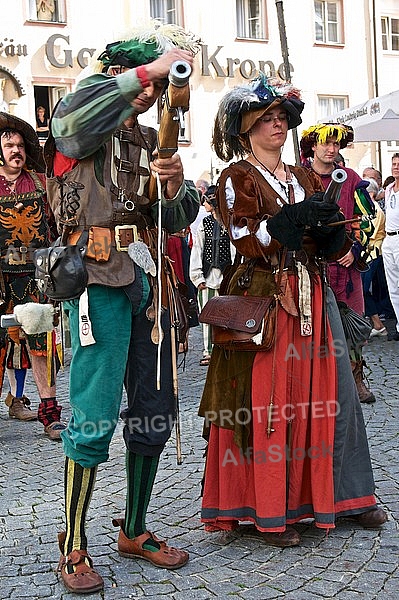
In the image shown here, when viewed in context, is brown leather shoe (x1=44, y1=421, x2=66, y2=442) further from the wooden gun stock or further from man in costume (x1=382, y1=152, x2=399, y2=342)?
man in costume (x1=382, y1=152, x2=399, y2=342)

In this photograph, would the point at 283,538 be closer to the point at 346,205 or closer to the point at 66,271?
the point at 66,271

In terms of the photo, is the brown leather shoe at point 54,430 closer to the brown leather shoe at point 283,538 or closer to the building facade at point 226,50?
the brown leather shoe at point 283,538

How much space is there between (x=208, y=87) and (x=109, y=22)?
2.82 m

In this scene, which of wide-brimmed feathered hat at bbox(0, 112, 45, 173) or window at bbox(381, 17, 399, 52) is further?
window at bbox(381, 17, 399, 52)

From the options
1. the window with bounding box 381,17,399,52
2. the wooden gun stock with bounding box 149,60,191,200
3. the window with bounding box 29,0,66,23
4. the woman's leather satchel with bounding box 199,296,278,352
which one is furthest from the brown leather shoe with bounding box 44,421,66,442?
the window with bounding box 381,17,399,52

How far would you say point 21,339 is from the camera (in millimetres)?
6289

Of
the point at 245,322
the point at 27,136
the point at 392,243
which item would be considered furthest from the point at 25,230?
the point at 392,243

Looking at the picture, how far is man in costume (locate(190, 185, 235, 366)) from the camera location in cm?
826

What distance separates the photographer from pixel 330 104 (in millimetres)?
23094

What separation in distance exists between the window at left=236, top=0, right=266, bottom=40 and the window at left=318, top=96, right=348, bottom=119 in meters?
2.35

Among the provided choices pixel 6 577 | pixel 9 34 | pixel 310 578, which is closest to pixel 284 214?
pixel 310 578

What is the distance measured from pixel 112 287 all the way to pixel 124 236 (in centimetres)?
20

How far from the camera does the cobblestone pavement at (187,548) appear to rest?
335 centimetres

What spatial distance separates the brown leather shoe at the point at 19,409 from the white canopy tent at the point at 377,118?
6157 mm
